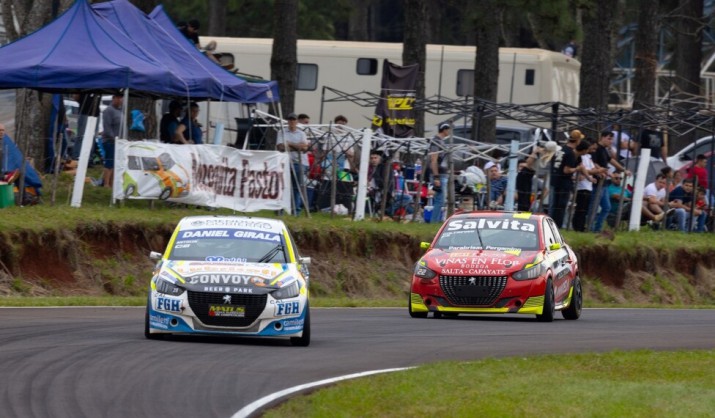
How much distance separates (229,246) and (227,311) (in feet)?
4.35

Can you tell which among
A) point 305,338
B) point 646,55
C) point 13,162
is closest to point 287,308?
point 305,338

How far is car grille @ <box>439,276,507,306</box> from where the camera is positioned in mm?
20000

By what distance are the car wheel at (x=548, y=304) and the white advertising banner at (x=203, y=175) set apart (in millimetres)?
7727

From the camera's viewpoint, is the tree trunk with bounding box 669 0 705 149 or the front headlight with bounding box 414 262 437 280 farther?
the tree trunk with bounding box 669 0 705 149

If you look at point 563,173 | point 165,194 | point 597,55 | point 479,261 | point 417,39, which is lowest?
point 479,261

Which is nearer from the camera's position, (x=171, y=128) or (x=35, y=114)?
(x=171, y=128)

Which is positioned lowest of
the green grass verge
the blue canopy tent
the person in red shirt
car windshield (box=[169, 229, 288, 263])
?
the green grass verge

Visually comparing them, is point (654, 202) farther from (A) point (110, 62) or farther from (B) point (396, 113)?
(A) point (110, 62)

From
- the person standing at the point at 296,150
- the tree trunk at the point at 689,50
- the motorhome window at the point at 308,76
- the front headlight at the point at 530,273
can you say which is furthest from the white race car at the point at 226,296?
the tree trunk at the point at 689,50

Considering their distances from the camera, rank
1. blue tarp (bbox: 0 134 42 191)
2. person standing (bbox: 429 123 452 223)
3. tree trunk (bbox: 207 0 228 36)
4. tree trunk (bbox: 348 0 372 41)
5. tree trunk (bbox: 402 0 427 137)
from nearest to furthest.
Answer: blue tarp (bbox: 0 134 42 191)
person standing (bbox: 429 123 452 223)
tree trunk (bbox: 402 0 427 137)
tree trunk (bbox: 207 0 228 36)
tree trunk (bbox: 348 0 372 41)

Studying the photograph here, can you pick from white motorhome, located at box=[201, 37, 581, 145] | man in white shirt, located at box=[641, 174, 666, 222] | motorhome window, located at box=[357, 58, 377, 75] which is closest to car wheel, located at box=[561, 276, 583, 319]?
man in white shirt, located at box=[641, 174, 666, 222]

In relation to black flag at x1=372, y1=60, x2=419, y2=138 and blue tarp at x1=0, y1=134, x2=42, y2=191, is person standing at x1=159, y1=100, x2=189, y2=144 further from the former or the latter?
black flag at x1=372, y1=60, x2=419, y2=138

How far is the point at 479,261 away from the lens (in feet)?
66.3

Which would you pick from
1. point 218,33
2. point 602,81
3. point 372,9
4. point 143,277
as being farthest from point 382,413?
point 372,9
